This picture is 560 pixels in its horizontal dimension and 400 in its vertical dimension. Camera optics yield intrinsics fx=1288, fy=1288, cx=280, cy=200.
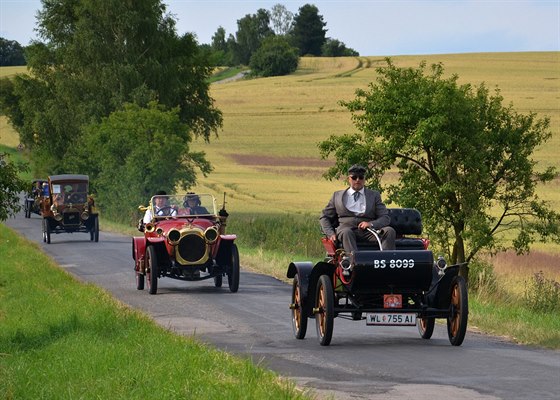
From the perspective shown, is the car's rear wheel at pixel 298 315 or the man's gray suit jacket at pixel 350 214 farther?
the car's rear wheel at pixel 298 315

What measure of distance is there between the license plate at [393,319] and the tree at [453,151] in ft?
46.9

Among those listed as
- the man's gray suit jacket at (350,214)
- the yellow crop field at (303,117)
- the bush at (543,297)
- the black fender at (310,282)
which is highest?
the man's gray suit jacket at (350,214)

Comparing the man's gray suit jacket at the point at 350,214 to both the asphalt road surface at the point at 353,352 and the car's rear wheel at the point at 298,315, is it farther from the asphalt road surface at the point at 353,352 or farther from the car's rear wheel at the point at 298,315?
the asphalt road surface at the point at 353,352

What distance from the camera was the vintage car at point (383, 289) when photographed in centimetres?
1423

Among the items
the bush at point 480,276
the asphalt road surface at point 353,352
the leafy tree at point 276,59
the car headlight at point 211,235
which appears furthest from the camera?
the leafy tree at point 276,59

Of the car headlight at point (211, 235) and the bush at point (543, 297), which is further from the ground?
the car headlight at point (211, 235)

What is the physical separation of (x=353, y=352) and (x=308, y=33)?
185337mm

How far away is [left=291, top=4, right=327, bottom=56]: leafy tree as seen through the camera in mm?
195875

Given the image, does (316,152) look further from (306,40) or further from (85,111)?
(306,40)

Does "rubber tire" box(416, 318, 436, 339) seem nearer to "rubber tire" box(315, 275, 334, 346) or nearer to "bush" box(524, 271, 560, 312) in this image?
"rubber tire" box(315, 275, 334, 346)

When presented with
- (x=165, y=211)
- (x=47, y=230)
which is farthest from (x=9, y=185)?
(x=47, y=230)

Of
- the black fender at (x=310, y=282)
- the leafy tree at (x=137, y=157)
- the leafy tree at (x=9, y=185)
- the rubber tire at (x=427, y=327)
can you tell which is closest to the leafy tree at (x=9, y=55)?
the leafy tree at (x=137, y=157)

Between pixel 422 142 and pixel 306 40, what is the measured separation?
170164 millimetres

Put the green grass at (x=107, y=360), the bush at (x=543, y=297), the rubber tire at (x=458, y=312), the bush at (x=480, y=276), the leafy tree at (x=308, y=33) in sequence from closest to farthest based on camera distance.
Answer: the green grass at (x=107, y=360) → the rubber tire at (x=458, y=312) → the bush at (x=543, y=297) → the bush at (x=480, y=276) → the leafy tree at (x=308, y=33)
